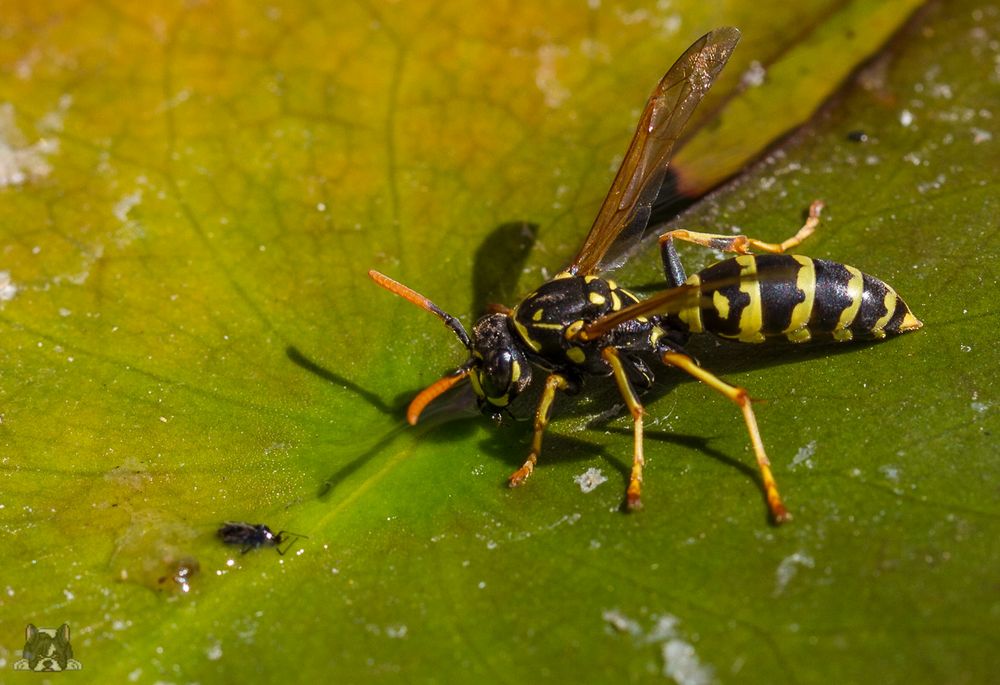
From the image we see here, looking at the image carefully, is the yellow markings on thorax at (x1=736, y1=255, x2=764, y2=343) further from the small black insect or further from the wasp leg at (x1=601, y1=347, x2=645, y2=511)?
the small black insect

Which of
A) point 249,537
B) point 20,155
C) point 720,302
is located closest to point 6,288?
point 20,155

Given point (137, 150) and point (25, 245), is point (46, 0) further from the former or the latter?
point (25, 245)

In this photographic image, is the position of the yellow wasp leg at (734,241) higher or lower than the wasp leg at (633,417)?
higher

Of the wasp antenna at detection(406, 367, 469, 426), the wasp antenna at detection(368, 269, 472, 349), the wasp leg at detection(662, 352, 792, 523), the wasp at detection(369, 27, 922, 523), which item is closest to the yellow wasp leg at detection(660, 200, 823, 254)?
the wasp at detection(369, 27, 922, 523)

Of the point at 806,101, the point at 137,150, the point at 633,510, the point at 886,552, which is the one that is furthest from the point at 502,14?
the point at 886,552

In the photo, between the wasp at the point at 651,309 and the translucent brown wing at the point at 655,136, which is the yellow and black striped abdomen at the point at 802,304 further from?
the translucent brown wing at the point at 655,136

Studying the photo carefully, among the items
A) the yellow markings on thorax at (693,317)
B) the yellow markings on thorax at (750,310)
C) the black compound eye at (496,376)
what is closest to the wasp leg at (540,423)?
the black compound eye at (496,376)
